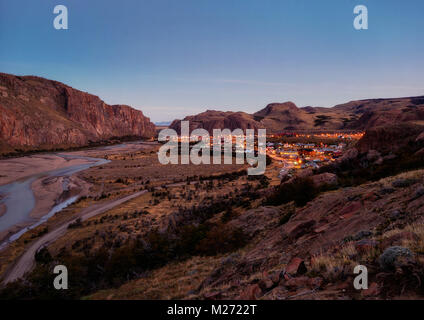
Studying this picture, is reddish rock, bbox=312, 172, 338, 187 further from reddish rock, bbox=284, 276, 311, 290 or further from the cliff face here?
the cliff face

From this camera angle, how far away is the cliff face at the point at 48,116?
81625 millimetres

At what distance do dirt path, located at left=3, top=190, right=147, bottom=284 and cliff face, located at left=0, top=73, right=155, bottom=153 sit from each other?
73580 millimetres

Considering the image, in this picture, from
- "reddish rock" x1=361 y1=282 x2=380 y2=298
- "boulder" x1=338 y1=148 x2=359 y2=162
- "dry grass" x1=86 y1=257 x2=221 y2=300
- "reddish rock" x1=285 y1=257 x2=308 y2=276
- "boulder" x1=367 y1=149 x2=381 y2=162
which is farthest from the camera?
"boulder" x1=338 y1=148 x2=359 y2=162

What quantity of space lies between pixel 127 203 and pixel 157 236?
14894 mm

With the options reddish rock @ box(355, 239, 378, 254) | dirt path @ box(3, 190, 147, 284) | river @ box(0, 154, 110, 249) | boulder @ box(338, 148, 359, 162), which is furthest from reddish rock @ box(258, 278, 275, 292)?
river @ box(0, 154, 110, 249)

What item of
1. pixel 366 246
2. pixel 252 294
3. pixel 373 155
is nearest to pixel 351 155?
pixel 373 155

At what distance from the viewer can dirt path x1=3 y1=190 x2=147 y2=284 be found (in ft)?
41.1

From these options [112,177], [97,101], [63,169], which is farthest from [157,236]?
[97,101]

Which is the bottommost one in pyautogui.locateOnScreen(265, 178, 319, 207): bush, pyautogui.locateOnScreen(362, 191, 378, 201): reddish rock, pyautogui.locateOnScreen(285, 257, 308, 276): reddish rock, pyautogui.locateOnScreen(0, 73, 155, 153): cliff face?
pyautogui.locateOnScreen(265, 178, 319, 207): bush

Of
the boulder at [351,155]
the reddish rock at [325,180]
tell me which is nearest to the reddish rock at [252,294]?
the reddish rock at [325,180]

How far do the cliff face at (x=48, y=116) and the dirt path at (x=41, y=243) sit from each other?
73580 millimetres

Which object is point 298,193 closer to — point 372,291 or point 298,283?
point 298,283
